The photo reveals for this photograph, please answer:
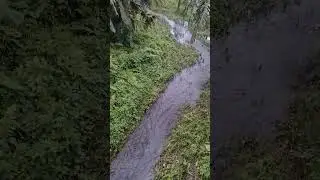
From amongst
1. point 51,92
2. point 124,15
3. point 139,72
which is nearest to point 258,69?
point 139,72

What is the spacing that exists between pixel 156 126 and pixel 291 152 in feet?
11.0

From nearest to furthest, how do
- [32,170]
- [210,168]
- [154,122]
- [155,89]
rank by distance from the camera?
[32,170] < [210,168] < [154,122] < [155,89]

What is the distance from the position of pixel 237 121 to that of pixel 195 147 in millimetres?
1208

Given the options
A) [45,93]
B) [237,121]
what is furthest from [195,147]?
[45,93]

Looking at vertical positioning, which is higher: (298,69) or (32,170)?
(298,69)

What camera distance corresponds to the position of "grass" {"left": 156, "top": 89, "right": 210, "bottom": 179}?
8.30 m

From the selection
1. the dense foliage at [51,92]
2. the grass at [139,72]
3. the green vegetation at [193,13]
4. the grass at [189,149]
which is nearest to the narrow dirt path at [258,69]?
the grass at [189,149]

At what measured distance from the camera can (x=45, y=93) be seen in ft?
27.4

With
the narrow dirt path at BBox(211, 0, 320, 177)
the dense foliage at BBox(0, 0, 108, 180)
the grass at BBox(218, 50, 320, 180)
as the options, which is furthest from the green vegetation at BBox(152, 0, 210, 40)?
the grass at BBox(218, 50, 320, 180)

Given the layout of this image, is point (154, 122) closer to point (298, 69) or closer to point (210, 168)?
point (210, 168)

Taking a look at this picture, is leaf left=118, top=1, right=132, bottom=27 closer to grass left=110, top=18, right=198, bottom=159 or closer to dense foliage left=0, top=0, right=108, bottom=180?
grass left=110, top=18, right=198, bottom=159

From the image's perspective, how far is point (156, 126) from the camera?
9.91 meters

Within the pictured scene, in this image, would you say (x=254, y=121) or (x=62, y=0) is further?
(x=62, y=0)

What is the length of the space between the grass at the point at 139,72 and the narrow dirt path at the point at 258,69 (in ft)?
4.40
